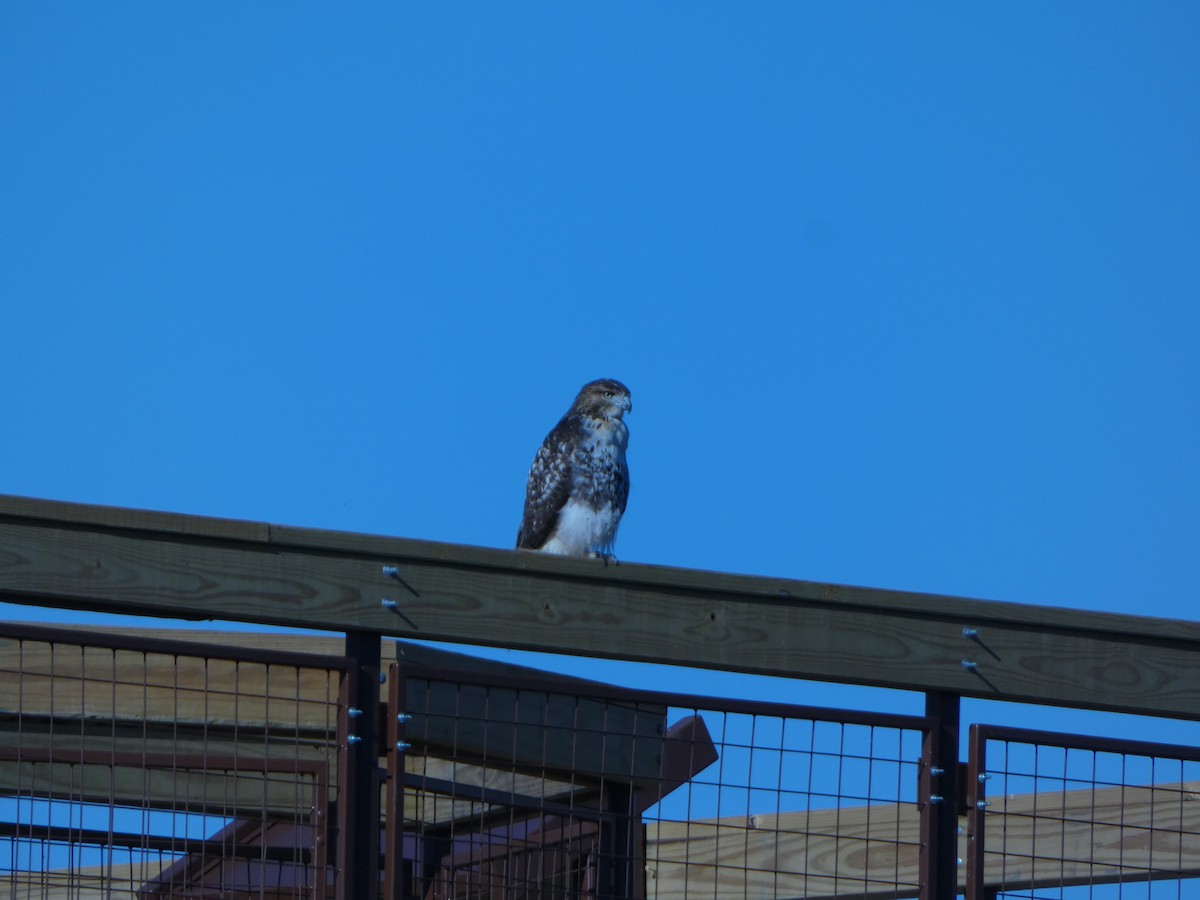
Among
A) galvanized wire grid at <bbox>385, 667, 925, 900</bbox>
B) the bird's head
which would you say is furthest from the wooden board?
the bird's head

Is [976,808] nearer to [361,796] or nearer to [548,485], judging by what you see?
[361,796]

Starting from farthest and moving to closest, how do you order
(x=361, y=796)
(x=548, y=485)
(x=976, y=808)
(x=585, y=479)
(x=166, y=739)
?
1. (x=548, y=485)
2. (x=585, y=479)
3. (x=166, y=739)
4. (x=976, y=808)
5. (x=361, y=796)

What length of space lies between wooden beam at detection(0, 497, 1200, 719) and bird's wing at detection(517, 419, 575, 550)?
156 inches

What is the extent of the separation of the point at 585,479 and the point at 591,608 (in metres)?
4.03

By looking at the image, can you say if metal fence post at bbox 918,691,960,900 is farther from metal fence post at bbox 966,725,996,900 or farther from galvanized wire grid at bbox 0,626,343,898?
galvanized wire grid at bbox 0,626,343,898

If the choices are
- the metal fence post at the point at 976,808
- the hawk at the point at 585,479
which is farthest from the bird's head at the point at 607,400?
the metal fence post at the point at 976,808

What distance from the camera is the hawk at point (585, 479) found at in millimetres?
7055

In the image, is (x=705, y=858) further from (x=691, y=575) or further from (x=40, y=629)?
(x=40, y=629)

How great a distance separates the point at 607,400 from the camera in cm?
725

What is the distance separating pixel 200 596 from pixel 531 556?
601 millimetres

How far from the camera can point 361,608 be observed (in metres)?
2.86

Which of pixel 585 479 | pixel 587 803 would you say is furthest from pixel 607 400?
pixel 587 803

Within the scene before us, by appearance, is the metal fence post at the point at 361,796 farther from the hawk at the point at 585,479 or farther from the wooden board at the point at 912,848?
the hawk at the point at 585,479

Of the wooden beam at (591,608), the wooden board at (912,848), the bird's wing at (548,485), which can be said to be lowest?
the wooden board at (912,848)
